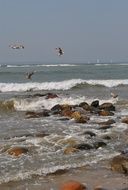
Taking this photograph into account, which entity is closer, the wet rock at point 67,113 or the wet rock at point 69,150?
the wet rock at point 69,150

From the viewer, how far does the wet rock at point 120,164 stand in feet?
30.3

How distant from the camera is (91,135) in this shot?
13273 millimetres

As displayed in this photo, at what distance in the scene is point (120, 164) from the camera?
945cm

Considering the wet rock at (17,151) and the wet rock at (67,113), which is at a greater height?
the wet rock at (67,113)

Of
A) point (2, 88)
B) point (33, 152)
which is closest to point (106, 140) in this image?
point (33, 152)

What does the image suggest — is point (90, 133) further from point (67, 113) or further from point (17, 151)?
point (67, 113)

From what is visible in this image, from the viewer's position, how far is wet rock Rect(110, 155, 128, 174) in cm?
925

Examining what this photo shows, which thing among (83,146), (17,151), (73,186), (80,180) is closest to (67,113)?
(83,146)

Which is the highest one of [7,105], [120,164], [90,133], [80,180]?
[7,105]

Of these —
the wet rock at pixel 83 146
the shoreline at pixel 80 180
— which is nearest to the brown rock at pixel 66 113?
the wet rock at pixel 83 146

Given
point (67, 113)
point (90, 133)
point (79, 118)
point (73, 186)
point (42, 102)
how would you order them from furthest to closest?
1. point (42, 102)
2. point (67, 113)
3. point (79, 118)
4. point (90, 133)
5. point (73, 186)

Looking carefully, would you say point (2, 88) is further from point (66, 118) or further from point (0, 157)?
point (0, 157)

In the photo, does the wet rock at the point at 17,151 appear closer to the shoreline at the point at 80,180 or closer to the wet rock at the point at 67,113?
the shoreline at the point at 80,180

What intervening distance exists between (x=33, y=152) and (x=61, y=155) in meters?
0.76
